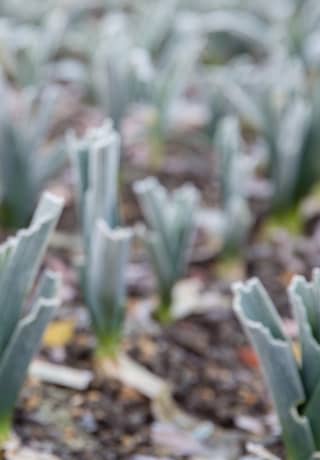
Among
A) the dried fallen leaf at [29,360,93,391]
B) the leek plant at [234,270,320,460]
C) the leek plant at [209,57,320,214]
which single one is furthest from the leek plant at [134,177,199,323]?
the leek plant at [234,270,320,460]

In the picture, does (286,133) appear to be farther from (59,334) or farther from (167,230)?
(59,334)

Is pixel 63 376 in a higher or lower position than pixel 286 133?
lower

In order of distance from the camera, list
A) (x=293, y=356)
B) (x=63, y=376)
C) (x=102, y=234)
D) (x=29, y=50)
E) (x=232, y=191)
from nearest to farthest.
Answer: (x=293, y=356) < (x=102, y=234) < (x=63, y=376) < (x=232, y=191) < (x=29, y=50)

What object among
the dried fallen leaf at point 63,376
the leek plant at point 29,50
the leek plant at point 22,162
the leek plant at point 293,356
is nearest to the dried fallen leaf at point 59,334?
the dried fallen leaf at point 63,376

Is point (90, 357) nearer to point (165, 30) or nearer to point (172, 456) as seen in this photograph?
point (172, 456)

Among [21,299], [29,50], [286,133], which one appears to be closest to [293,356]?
[21,299]

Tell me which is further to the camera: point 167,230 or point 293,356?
point 167,230

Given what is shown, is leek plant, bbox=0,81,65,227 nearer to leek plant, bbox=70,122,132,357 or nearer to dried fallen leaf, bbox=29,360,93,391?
leek plant, bbox=70,122,132,357

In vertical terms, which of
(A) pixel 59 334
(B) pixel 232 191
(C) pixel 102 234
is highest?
(C) pixel 102 234

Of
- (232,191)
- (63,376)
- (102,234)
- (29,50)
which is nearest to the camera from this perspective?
(102,234)
